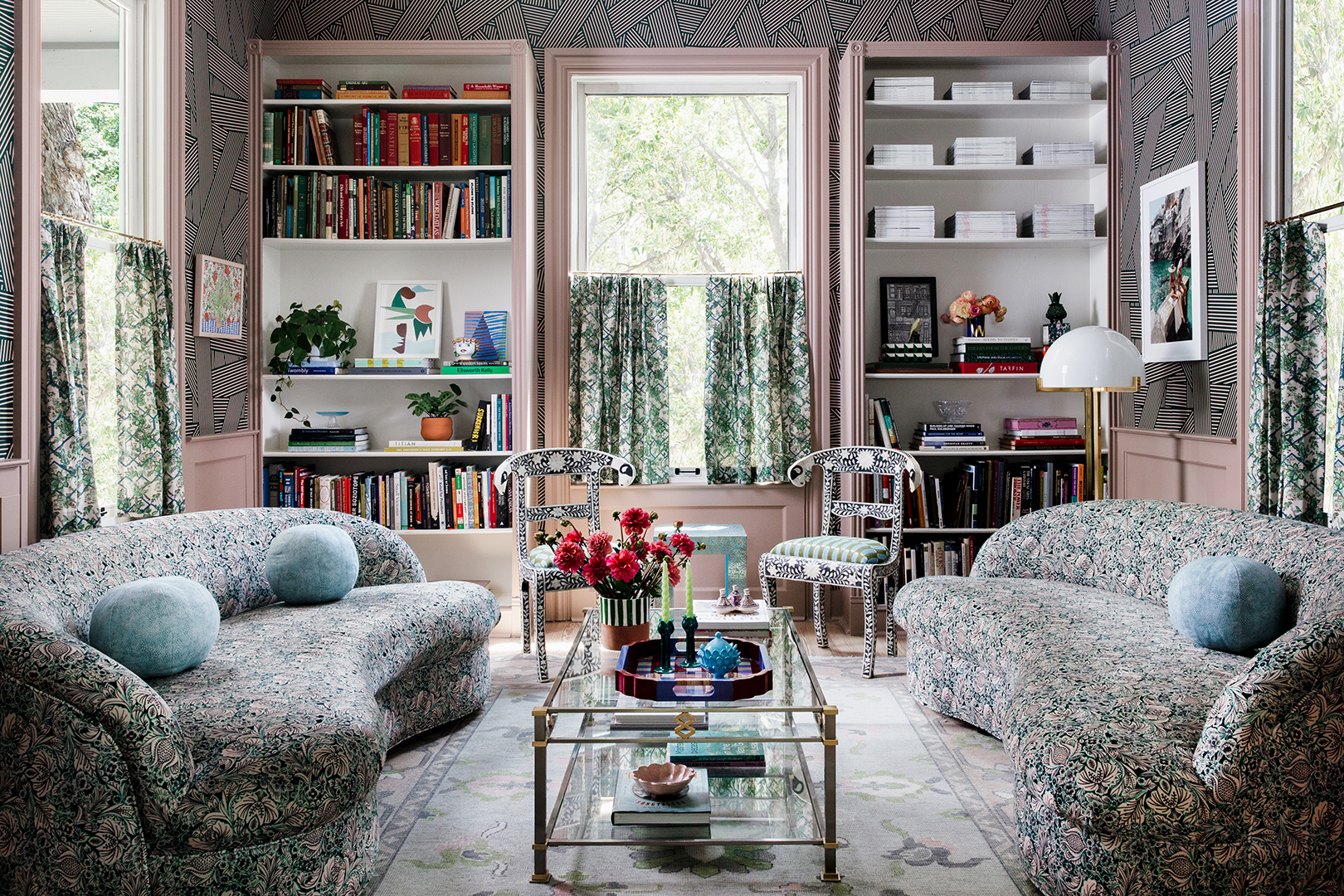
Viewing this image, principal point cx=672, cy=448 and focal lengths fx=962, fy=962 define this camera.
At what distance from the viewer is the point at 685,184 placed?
16.8 ft

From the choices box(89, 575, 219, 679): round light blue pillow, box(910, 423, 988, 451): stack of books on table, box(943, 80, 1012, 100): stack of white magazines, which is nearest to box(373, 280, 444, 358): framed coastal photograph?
box(910, 423, 988, 451): stack of books on table

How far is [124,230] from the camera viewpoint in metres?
3.77

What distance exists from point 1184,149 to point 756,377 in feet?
7.16

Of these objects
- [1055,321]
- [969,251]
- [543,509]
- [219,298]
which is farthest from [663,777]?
[969,251]

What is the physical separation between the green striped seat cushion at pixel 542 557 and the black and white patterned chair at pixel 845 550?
97 cm

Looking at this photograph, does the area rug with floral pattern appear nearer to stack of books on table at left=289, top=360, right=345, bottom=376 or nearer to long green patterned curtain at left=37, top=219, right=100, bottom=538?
long green patterned curtain at left=37, top=219, right=100, bottom=538

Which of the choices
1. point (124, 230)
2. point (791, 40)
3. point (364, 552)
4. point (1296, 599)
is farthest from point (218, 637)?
point (791, 40)

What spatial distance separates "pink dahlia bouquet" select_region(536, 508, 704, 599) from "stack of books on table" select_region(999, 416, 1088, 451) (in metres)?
2.64

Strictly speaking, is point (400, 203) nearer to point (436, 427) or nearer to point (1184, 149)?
point (436, 427)

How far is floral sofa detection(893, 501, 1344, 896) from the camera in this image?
197cm

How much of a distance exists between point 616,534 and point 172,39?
2.99 metres

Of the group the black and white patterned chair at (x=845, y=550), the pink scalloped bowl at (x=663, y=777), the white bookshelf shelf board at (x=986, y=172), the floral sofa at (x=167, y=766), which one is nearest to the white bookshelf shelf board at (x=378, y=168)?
the white bookshelf shelf board at (x=986, y=172)

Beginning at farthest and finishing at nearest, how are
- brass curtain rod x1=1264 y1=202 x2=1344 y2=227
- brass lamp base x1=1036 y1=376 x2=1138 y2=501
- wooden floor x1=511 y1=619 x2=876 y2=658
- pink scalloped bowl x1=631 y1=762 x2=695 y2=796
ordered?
1. wooden floor x1=511 y1=619 x2=876 y2=658
2. brass lamp base x1=1036 y1=376 x2=1138 y2=501
3. brass curtain rod x1=1264 y1=202 x2=1344 y2=227
4. pink scalloped bowl x1=631 y1=762 x2=695 y2=796

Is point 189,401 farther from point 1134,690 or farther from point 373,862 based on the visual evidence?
point 1134,690
